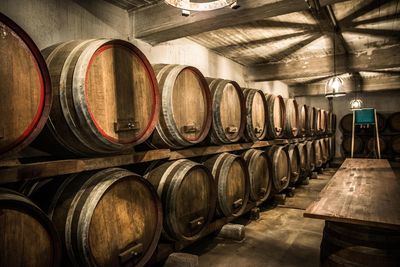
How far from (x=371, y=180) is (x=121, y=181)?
3.61 m

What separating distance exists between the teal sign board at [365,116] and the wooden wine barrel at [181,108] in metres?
8.34

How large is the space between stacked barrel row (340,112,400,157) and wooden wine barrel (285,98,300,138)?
669 cm

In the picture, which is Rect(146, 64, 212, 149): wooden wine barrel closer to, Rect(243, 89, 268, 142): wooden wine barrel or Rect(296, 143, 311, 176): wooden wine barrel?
Rect(243, 89, 268, 142): wooden wine barrel

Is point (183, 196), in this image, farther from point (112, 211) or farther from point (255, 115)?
point (255, 115)

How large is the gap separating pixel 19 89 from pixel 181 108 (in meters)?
1.77

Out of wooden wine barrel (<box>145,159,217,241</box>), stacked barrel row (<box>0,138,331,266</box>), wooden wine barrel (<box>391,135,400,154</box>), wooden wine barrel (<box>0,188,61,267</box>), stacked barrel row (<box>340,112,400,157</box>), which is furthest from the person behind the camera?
stacked barrel row (<box>340,112,400,157</box>)

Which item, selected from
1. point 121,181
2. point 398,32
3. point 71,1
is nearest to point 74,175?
point 121,181

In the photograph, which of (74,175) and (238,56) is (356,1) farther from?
(74,175)

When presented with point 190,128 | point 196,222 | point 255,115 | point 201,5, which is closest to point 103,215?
point 196,222

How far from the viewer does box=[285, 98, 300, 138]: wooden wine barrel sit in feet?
21.8

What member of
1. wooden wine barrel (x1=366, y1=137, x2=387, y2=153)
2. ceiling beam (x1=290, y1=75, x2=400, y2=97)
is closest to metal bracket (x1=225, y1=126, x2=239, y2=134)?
ceiling beam (x1=290, y1=75, x2=400, y2=97)

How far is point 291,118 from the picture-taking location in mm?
6770

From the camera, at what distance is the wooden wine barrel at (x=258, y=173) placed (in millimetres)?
4863

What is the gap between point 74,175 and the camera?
7.77ft
